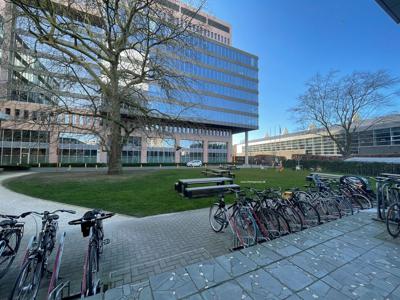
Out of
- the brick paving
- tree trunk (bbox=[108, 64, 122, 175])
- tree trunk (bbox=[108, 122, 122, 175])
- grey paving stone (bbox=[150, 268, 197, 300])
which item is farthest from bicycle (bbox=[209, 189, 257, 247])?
tree trunk (bbox=[108, 122, 122, 175])

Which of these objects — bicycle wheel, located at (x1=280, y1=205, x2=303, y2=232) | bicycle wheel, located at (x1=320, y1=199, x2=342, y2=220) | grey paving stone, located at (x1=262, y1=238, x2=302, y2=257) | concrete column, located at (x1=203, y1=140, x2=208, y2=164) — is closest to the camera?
grey paving stone, located at (x1=262, y1=238, x2=302, y2=257)

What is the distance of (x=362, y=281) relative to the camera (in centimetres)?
260

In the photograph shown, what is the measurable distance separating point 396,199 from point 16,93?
66.9ft

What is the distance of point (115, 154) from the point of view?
1559 centimetres

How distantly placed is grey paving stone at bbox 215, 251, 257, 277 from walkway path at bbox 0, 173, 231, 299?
22.4 inches

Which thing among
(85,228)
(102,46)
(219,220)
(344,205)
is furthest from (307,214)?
(102,46)

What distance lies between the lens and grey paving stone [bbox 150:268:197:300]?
7.65 feet

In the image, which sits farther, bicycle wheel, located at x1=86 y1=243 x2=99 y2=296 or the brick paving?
bicycle wheel, located at x1=86 y1=243 x2=99 y2=296

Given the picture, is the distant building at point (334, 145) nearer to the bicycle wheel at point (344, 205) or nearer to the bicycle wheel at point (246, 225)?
the bicycle wheel at point (344, 205)

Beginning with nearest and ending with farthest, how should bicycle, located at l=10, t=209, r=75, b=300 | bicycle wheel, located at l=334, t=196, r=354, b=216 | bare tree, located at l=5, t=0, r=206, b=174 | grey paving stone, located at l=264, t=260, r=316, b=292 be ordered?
bicycle, located at l=10, t=209, r=75, b=300 → grey paving stone, located at l=264, t=260, r=316, b=292 → bicycle wheel, located at l=334, t=196, r=354, b=216 → bare tree, located at l=5, t=0, r=206, b=174

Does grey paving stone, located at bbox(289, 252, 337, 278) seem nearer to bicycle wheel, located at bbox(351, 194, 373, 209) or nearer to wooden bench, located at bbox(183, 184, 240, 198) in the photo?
bicycle wheel, located at bbox(351, 194, 373, 209)

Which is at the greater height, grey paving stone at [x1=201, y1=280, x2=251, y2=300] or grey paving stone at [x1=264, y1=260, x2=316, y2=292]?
grey paving stone at [x1=264, y1=260, x2=316, y2=292]

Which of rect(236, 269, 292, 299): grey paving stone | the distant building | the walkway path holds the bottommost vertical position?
the walkway path

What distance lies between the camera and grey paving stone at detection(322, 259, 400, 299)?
238 cm
